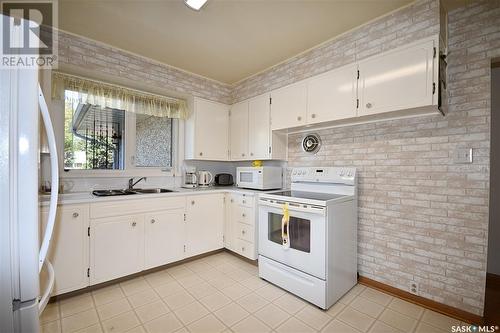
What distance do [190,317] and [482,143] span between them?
105 inches

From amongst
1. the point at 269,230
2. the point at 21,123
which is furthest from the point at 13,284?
the point at 269,230

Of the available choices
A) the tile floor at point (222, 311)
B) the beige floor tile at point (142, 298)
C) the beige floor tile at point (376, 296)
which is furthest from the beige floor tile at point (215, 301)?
the beige floor tile at point (376, 296)

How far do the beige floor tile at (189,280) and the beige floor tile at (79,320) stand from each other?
0.76 m

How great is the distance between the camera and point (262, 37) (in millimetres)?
2412

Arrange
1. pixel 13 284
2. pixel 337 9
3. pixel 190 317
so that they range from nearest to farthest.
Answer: pixel 13 284, pixel 190 317, pixel 337 9

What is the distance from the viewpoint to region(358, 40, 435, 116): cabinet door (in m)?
1.74

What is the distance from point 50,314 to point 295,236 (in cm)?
215

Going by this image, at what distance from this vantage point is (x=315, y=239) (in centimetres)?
194

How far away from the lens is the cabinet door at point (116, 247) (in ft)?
7.01

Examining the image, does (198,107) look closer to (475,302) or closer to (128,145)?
(128,145)

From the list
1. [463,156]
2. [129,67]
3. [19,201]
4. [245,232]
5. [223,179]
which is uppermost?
[129,67]

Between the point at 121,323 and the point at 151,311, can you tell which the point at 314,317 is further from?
the point at 121,323

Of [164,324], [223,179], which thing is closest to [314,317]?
[164,324]

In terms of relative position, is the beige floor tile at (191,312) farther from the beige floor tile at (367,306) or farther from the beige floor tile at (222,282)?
the beige floor tile at (367,306)
